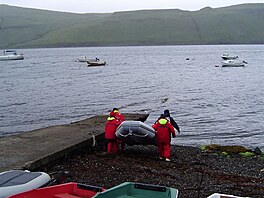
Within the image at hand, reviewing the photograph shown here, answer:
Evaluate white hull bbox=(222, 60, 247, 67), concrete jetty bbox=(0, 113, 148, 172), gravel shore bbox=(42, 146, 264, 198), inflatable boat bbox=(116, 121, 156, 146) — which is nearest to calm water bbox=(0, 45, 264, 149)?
gravel shore bbox=(42, 146, 264, 198)

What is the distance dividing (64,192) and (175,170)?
195 inches

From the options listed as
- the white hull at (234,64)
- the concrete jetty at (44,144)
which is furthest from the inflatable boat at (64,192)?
the white hull at (234,64)

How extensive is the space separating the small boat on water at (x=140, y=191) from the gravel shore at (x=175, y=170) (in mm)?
2501

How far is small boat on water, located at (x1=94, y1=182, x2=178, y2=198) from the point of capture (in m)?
6.07


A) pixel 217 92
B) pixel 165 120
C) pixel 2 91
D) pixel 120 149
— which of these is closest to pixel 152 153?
pixel 120 149

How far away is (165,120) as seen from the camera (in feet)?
38.0

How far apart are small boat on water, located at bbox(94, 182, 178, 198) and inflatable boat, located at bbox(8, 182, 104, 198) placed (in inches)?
9.3

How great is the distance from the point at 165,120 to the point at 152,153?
1856 millimetres

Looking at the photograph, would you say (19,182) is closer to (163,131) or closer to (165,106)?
(163,131)

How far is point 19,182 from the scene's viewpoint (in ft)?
20.7

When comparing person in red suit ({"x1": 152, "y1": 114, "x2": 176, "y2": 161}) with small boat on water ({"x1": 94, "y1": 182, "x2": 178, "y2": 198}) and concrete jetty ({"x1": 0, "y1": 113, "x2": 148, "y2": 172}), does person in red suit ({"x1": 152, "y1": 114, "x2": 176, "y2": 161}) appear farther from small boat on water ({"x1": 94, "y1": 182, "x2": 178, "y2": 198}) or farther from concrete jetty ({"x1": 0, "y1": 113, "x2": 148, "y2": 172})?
small boat on water ({"x1": 94, "y1": 182, "x2": 178, "y2": 198})

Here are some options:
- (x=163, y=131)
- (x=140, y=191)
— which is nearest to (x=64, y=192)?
(x=140, y=191)

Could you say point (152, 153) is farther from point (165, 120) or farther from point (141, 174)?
point (141, 174)

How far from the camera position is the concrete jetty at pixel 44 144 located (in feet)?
32.6
